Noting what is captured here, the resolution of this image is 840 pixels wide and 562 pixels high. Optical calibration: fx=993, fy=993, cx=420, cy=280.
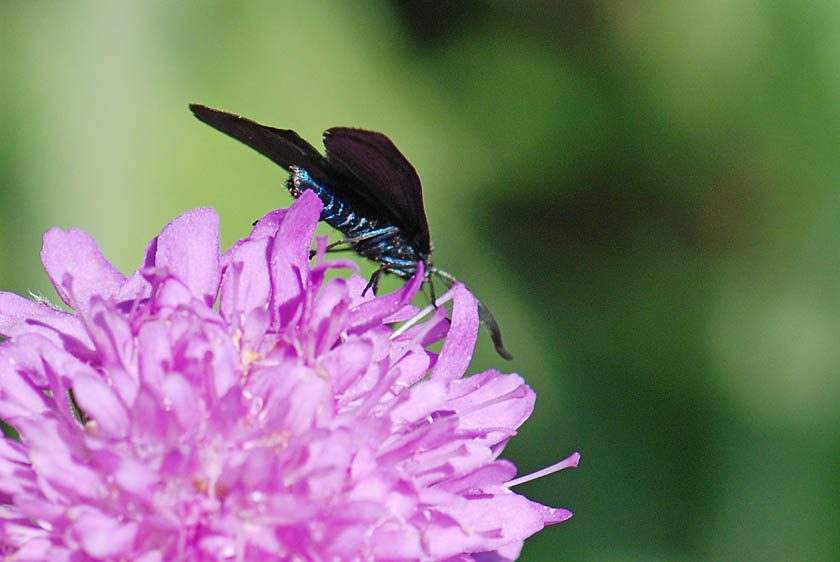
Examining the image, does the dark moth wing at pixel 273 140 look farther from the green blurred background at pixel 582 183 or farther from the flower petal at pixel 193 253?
the green blurred background at pixel 582 183

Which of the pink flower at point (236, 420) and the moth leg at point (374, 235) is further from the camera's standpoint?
the moth leg at point (374, 235)

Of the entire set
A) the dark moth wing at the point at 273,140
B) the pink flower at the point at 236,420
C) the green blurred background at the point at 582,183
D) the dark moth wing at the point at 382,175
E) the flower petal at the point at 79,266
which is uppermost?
the green blurred background at the point at 582,183

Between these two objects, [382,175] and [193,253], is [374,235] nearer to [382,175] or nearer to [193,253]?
[382,175]

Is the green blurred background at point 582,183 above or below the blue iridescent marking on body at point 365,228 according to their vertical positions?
above

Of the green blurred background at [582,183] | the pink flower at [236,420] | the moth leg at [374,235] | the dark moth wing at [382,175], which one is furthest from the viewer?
the green blurred background at [582,183]

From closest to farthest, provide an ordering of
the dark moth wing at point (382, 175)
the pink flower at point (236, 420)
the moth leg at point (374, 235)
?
the pink flower at point (236, 420)
the dark moth wing at point (382, 175)
the moth leg at point (374, 235)

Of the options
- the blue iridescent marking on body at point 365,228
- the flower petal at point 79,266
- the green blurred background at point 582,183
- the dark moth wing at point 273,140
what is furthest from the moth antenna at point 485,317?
the green blurred background at point 582,183

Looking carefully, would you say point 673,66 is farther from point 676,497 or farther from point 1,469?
point 1,469
